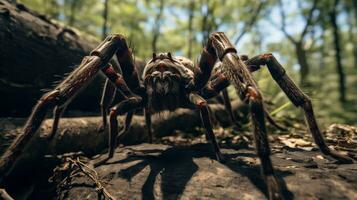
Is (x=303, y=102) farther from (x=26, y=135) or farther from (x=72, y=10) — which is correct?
A: (x=72, y=10)

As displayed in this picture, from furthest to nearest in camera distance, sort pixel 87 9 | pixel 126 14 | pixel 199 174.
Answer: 1. pixel 87 9
2. pixel 126 14
3. pixel 199 174

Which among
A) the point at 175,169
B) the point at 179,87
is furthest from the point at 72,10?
the point at 175,169

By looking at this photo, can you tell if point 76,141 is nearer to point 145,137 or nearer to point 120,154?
point 120,154

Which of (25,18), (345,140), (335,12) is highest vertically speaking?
(335,12)

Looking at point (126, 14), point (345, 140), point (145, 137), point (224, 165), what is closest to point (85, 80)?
point (224, 165)

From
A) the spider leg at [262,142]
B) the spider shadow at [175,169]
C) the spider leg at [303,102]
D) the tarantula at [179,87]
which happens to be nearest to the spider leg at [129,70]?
the tarantula at [179,87]

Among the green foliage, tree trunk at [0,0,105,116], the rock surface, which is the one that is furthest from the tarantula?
the green foliage
